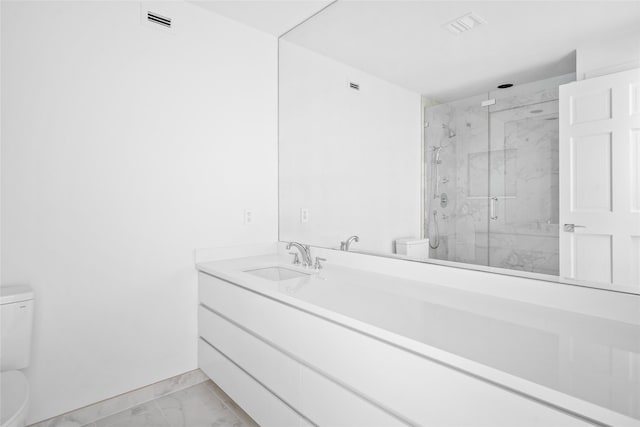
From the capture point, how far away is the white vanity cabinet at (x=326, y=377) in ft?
2.87

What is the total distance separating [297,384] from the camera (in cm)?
143

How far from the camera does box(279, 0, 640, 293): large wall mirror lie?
3.51 ft

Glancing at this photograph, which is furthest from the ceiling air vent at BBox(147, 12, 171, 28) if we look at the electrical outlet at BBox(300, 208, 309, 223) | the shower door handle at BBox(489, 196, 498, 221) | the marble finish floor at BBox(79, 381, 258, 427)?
the marble finish floor at BBox(79, 381, 258, 427)

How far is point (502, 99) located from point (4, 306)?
227 cm

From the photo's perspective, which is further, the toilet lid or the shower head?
the shower head

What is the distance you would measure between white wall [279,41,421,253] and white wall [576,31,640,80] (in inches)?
Answer: 25.7

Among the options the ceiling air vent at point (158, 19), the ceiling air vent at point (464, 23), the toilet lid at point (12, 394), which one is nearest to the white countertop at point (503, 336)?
the toilet lid at point (12, 394)

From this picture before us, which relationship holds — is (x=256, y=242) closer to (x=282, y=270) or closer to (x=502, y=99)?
(x=282, y=270)

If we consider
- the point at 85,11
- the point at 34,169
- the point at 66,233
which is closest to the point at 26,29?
the point at 85,11

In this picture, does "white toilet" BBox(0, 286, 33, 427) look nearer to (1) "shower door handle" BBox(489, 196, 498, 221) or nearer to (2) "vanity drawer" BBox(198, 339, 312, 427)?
(2) "vanity drawer" BBox(198, 339, 312, 427)

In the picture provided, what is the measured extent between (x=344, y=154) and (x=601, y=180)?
4.57 feet

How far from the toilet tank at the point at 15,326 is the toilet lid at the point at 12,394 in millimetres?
90

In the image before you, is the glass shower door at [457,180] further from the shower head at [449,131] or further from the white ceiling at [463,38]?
the white ceiling at [463,38]

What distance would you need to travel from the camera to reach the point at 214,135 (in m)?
2.30
